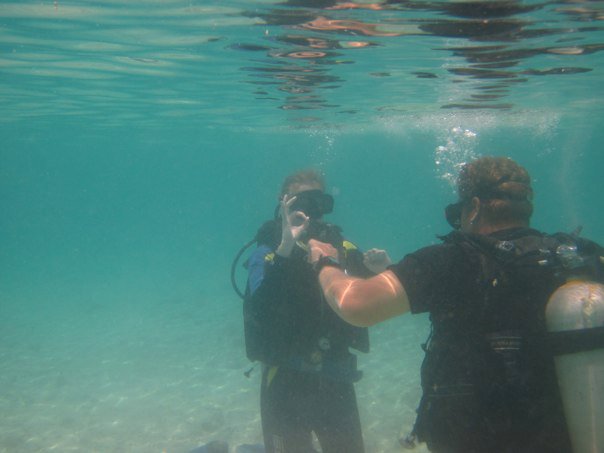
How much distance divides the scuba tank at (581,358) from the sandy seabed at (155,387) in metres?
7.63

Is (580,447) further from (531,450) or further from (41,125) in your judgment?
(41,125)

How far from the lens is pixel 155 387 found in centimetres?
1423

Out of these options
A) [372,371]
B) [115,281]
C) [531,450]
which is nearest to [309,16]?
[531,450]

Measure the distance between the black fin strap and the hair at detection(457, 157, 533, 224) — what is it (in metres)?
0.88

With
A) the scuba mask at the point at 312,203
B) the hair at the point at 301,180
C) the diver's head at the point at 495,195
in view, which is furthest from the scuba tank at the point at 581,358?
the hair at the point at 301,180

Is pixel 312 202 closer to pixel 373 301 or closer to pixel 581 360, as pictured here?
pixel 373 301

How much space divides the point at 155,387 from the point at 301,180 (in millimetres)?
11391

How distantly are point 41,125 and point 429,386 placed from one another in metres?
33.7

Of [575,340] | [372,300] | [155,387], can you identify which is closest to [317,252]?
[372,300]

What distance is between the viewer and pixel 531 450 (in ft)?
8.10

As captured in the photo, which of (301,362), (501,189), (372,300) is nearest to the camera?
(372,300)

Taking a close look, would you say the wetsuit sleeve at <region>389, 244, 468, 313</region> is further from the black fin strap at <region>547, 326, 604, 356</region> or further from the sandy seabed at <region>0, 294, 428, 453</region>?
the sandy seabed at <region>0, 294, 428, 453</region>

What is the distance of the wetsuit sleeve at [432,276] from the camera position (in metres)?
2.66

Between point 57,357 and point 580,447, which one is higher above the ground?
point 580,447
